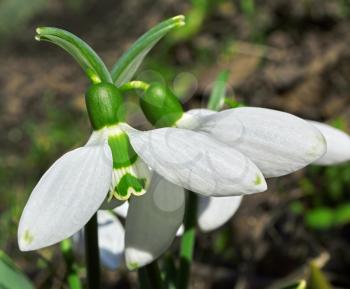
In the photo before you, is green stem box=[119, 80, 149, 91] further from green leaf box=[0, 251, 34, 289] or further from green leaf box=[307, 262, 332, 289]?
green leaf box=[307, 262, 332, 289]

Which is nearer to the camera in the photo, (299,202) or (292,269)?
(292,269)

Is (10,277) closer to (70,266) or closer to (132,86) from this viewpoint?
(70,266)

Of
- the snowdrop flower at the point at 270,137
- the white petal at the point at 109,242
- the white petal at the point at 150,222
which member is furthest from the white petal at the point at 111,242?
the snowdrop flower at the point at 270,137

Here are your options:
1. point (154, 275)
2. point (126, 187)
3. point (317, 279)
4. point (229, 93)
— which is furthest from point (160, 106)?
point (229, 93)

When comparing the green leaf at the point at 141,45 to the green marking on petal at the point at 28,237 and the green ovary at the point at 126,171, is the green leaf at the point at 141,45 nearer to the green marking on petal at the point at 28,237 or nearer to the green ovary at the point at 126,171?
the green ovary at the point at 126,171

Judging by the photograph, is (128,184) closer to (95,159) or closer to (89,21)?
(95,159)

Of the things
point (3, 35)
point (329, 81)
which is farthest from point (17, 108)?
point (329, 81)

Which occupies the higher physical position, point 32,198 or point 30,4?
point 32,198
